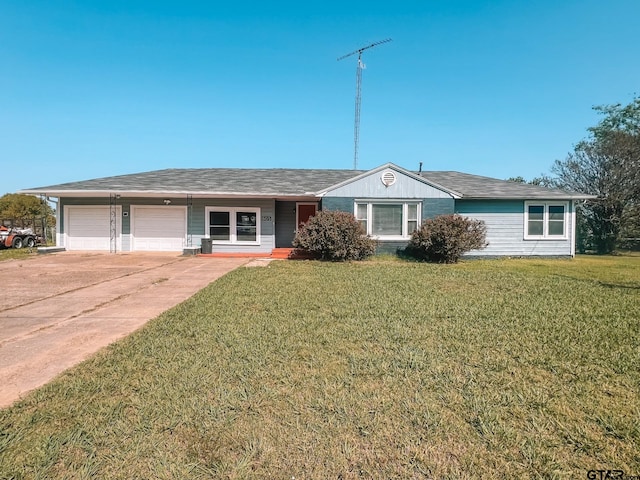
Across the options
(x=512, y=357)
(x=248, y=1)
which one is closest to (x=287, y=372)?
(x=512, y=357)

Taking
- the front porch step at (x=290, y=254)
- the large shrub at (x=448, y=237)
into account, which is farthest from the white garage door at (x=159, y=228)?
the large shrub at (x=448, y=237)

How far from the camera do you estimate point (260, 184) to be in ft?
51.8

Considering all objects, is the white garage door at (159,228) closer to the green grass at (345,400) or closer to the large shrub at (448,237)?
the large shrub at (448,237)

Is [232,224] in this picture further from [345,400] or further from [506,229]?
[345,400]

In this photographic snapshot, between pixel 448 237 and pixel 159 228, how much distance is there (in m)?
12.8

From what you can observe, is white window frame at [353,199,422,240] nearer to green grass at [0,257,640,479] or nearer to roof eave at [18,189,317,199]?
roof eave at [18,189,317,199]

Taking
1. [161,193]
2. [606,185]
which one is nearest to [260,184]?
[161,193]

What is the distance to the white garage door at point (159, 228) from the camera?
15500 millimetres

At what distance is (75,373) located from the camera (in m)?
3.29

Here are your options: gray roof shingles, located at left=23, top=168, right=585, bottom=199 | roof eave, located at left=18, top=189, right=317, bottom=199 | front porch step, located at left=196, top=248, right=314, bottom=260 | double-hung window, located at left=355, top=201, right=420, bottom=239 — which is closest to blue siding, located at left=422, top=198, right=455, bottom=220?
double-hung window, located at left=355, top=201, right=420, bottom=239

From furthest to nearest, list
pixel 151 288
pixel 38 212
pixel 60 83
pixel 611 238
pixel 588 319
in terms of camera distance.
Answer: pixel 38 212
pixel 611 238
pixel 60 83
pixel 151 288
pixel 588 319

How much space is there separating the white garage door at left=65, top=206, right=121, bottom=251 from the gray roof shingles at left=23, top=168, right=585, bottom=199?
4.12ft

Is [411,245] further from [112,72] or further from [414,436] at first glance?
[112,72]

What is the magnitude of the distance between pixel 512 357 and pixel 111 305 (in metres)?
6.47
